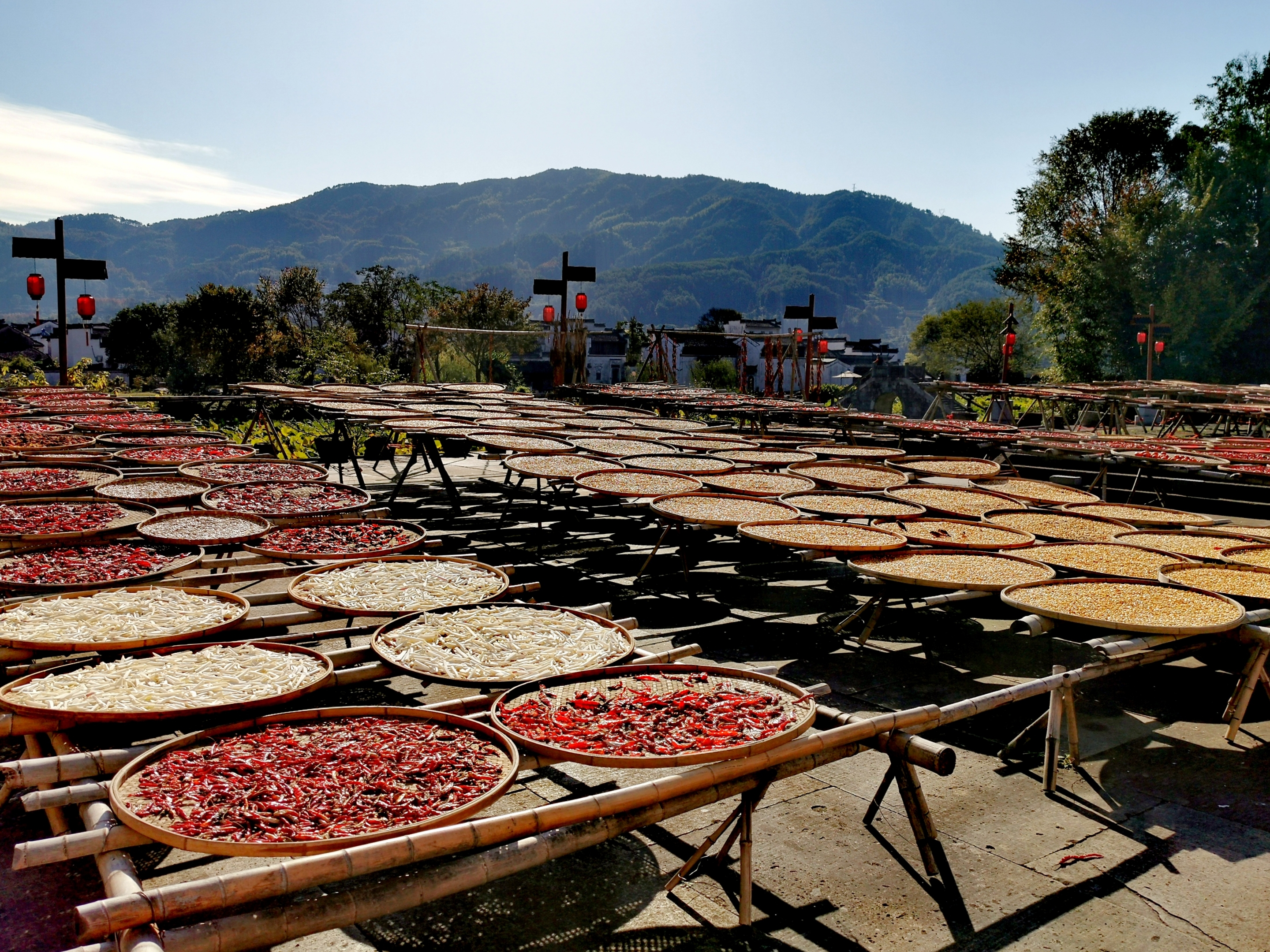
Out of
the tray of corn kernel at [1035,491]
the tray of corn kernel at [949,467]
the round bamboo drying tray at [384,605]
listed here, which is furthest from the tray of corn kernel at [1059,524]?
the round bamboo drying tray at [384,605]

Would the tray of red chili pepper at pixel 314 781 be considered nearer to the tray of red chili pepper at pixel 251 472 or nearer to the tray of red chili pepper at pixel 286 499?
the tray of red chili pepper at pixel 286 499

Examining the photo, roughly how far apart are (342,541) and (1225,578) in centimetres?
463

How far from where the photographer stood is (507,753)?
2543mm

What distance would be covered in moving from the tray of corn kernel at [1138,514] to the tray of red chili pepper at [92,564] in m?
5.60

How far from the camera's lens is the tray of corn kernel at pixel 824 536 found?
493cm

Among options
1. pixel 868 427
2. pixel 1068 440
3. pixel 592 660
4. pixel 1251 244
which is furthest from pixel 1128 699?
pixel 1251 244

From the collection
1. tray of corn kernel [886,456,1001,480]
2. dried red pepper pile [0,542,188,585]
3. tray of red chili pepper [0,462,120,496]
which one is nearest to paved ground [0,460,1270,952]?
dried red pepper pile [0,542,188,585]

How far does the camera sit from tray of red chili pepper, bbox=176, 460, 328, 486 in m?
6.35

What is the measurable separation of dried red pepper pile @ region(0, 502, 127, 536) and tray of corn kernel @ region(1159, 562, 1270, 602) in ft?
18.3

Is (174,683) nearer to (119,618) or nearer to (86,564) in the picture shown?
(119,618)

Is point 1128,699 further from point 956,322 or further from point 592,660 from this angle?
point 956,322

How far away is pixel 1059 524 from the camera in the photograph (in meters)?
6.02

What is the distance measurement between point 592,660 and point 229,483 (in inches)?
150

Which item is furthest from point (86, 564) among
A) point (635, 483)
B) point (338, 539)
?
point (635, 483)
